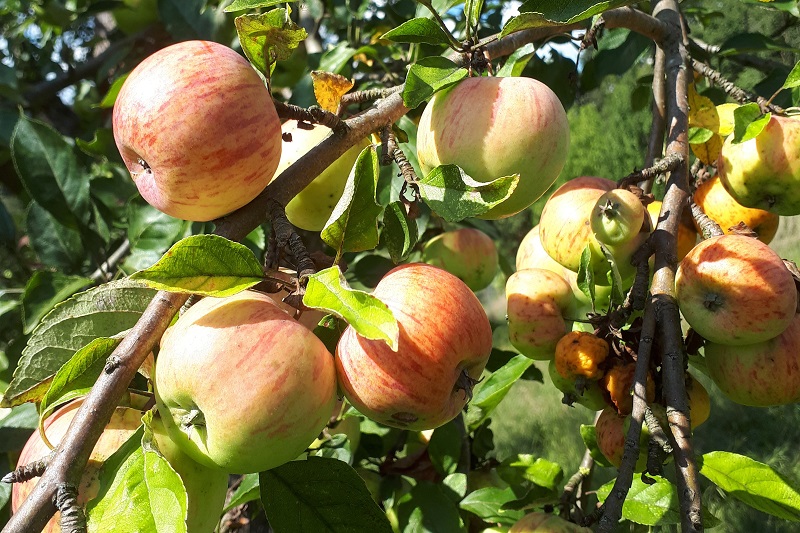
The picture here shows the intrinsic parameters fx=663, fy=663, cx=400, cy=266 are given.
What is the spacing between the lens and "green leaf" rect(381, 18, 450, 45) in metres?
0.93

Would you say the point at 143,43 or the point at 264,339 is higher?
the point at 264,339

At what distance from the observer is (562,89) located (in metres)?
1.94

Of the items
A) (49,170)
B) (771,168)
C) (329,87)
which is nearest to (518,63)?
(329,87)

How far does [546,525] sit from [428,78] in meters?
0.70

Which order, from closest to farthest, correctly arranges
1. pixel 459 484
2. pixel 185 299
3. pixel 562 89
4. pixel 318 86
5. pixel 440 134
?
pixel 185 299, pixel 440 134, pixel 318 86, pixel 459 484, pixel 562 89

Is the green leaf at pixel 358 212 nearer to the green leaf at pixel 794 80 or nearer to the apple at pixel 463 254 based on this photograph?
the green leaf at pixel 794 80

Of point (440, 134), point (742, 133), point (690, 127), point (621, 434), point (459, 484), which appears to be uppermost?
point (440, 134)

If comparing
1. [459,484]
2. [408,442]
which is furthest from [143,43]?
[459,484]

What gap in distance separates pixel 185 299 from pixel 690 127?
102 cm

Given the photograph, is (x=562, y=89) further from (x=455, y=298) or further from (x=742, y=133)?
(x=455, y=298)

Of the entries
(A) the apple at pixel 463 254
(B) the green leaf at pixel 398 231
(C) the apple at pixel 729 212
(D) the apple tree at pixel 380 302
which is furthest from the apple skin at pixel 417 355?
(A) the apple at pixel 463 254

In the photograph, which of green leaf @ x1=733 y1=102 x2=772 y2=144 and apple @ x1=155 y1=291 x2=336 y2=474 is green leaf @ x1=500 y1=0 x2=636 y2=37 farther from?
apple @ x1=155 y1=291 x2=336 y2=474

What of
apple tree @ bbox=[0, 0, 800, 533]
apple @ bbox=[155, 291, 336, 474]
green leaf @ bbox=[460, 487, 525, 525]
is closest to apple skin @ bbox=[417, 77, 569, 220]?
apple tree @ bbox=[0, 0, 800, 533]

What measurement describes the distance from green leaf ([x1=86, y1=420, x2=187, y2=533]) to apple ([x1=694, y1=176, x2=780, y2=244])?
1.03 meters
